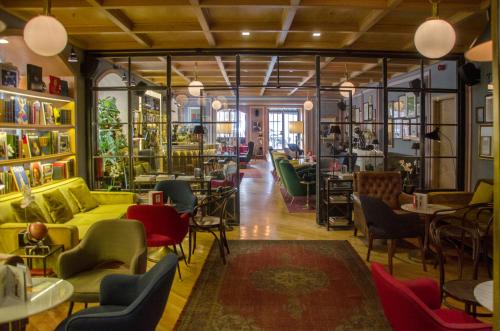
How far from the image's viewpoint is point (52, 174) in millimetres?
6211

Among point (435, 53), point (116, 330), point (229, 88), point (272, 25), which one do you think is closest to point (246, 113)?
point (229, 88)

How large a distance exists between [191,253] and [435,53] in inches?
146

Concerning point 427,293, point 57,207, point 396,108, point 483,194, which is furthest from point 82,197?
point 396,108

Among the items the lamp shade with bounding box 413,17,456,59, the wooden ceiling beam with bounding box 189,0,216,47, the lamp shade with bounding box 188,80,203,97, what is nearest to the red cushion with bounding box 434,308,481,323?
the lamp shade with bounding box 413,17,456,59

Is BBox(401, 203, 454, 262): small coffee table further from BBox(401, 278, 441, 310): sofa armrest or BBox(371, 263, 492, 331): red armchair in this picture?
BBox(371, 263, 492, 331): red armchair

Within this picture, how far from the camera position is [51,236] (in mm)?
4375

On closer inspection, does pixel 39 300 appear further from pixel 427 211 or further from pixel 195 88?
pixel 195 88

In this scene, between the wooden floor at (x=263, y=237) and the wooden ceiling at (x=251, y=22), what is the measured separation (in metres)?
2.92

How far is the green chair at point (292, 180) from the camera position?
29.2ft

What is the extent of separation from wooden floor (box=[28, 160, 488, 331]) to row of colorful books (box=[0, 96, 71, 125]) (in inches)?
93.2

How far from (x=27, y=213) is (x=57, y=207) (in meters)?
0.52

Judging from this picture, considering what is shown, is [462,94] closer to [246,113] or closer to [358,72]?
[358,72]

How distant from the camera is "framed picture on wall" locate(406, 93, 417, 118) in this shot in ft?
31.2

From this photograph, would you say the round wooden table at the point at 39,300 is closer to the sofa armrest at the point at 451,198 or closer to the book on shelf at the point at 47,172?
the book on shelf at the point at 47,172
